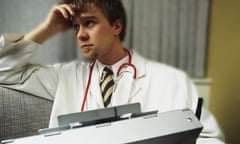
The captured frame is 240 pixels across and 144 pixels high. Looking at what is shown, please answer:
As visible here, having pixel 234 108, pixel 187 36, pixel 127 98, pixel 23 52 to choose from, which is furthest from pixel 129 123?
pixel 187 36

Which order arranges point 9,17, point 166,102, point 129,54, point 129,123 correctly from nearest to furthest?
point 129,123 → point 166,102 → point 129,54 → point 9,17

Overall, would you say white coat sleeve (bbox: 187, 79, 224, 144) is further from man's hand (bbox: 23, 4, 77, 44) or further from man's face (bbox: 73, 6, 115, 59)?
man's hand (bbox: 23, 4, 77, 44)

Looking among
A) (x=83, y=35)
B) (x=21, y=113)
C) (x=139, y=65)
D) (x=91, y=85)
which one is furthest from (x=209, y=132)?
(x=21, y=113)

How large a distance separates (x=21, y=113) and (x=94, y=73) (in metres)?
0.33

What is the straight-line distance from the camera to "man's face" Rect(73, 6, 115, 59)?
3.49 ft

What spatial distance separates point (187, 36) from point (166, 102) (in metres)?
0.63

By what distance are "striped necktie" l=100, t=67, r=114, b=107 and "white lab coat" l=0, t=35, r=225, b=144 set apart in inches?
0.8

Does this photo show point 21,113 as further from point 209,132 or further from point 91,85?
point 209,132

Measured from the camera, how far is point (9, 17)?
58.8 inches

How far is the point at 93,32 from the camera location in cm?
107

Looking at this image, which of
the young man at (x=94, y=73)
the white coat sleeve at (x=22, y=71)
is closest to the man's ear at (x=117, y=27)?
the young man at (x=94, y=73)

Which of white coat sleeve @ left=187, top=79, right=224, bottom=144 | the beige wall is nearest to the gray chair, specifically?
white coat sleeve @ left=187, top=79, right=224, bottom=144

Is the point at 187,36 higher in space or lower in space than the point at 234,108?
higher

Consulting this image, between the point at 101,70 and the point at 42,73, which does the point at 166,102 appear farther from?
the point at 42,73
